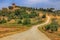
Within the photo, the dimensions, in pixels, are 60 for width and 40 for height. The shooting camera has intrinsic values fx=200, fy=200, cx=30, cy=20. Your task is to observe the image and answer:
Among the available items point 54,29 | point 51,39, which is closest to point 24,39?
point 51,39

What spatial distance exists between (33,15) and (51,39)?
81126 mm

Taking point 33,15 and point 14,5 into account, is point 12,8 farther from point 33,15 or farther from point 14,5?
point 33,15

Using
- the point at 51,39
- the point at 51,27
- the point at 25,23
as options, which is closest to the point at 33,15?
the point at 25,23

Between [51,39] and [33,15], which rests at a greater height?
[51,39]

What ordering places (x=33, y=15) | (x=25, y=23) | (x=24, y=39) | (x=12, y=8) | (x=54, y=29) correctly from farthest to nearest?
(x=12, y=8), (x=33, y=15), (x=25, y=23), (x=54, y=29), (x=24, y=39)

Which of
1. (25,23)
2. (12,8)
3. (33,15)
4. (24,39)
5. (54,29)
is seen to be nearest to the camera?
(24,39)

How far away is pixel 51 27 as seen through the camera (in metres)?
53.4

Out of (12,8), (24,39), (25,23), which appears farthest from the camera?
(12,8)

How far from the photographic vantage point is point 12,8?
5694 inches

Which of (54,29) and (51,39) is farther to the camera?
(54,29)

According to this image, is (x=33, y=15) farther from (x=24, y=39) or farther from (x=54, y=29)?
(x=24, y=39)

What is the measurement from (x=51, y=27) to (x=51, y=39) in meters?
23.9

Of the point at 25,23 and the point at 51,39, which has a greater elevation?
the point at 51,39

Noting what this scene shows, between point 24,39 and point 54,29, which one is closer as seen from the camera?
point 24,39
